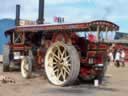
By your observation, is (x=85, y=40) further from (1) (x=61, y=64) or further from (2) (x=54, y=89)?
(2) (x=54, y=89)

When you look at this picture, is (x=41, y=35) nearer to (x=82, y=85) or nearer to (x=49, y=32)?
(x=49, y=32)

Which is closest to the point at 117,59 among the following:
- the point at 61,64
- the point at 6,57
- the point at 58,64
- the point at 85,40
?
the point at 6,57

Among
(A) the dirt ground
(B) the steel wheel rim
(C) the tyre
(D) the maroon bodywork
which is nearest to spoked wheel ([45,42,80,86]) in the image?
(B) the steel wheel rim

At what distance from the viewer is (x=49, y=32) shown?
18672mm

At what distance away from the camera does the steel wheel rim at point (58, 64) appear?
1678cm

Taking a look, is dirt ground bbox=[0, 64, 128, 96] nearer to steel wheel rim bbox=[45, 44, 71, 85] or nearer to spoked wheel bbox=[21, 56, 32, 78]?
steel wheel rim bbox=[45, 44, 71, 85]

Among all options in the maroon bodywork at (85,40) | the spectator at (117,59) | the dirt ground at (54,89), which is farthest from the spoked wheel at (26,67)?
the spectator at (117,59)

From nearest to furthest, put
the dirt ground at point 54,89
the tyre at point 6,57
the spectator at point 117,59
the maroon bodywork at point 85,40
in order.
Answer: the dirt ground at point 54,89 < the maroon bodywork at point 85,40 < the tyre at point 6,57 < the spectator at point 117,59

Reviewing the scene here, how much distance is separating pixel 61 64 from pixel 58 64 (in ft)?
0.86

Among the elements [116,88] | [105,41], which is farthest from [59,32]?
[116,88]

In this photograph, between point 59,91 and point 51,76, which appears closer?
point 59,91

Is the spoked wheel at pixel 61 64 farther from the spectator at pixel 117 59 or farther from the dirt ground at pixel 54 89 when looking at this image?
the spectator at pixel 117 59

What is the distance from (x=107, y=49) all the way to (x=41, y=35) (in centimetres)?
356

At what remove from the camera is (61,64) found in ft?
A: 56.0
